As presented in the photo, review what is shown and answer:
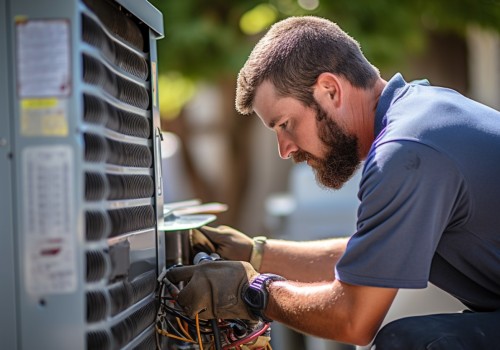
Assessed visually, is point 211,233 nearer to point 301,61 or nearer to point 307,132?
point 307,132

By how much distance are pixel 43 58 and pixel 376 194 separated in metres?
1.07

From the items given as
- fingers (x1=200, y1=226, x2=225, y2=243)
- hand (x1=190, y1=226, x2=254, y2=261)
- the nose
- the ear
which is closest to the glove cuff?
hand (x1=190, y1=226, x2=254, y2=261)

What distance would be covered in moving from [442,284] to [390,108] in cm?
65

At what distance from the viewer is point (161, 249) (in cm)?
259

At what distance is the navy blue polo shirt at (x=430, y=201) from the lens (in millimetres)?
2307

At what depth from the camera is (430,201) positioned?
2320 millimetres

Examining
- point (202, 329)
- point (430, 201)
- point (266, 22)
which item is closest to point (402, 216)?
point (430, 201)

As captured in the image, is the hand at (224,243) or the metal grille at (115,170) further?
the hand at (224,243)

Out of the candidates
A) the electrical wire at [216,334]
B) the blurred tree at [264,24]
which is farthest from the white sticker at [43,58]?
the blurred tree at [264,24]

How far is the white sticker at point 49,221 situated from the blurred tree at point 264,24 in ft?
17.5

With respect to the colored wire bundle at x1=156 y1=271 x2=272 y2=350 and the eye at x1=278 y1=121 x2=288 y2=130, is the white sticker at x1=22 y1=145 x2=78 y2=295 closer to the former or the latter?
the colored wire bundle at x1=156 y1=271 x2=272 y2=350

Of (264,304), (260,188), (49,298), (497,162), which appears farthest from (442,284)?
(260,188)

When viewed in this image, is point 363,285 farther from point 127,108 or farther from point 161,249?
point 127,108

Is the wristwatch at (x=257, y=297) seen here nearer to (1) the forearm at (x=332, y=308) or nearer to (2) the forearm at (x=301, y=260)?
(1) the forearm at (x=332, y=308)
